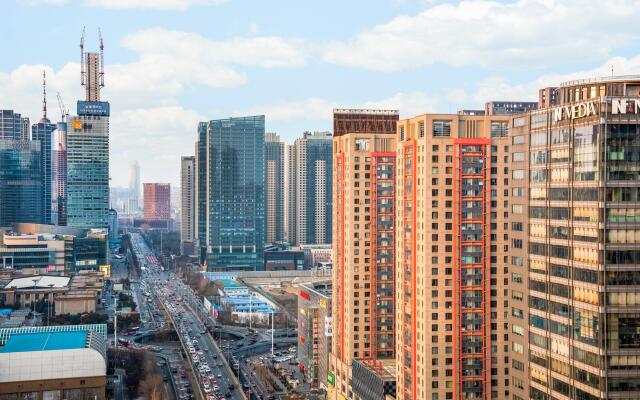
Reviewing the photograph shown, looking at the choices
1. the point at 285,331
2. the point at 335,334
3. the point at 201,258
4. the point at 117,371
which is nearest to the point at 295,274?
the point at 201,258

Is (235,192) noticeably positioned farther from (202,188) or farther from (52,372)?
(52,372)

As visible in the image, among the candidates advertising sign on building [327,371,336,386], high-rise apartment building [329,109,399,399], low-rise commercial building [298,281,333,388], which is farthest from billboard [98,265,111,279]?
high-rise apartment building [329,109,399,399]

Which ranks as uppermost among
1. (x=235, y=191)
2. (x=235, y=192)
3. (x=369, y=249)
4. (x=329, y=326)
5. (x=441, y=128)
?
(x=441, y=128)

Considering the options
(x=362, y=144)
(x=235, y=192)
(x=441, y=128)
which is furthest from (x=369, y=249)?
(x=235, y=192)

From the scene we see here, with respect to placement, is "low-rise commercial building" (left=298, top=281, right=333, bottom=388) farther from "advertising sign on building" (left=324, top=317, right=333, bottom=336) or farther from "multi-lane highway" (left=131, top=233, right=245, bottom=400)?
"multi-lane highway" (left=131, top=233, right=245, bottom=400)

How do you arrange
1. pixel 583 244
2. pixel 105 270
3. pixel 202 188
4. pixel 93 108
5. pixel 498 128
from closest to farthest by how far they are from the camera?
pixel 583 244, pixel 498 128, pixel 105 270, pixel 93 108, pixel 202 188

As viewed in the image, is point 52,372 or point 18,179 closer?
point 52,372

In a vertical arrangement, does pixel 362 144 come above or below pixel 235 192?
above
